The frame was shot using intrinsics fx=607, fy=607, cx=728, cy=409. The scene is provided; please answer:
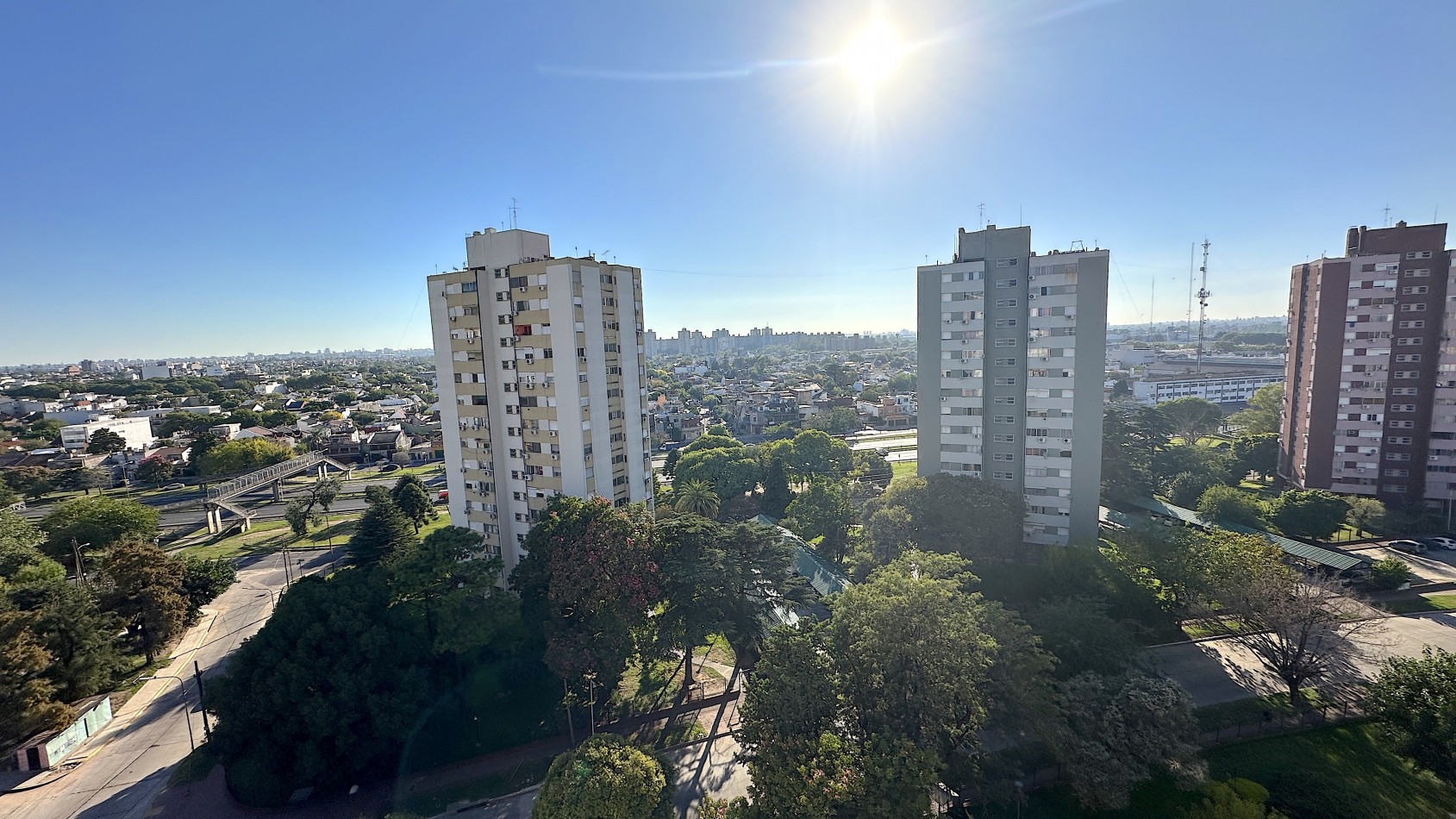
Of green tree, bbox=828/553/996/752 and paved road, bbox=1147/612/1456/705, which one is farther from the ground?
green tree, bbox=828/553/996/752

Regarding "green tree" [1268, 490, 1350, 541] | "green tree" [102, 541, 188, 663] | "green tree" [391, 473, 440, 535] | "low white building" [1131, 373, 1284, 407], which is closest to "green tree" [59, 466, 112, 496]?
"green tree" [391, 473, 440, 535]

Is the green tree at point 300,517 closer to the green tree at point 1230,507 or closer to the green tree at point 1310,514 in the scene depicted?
the green tree at point 1230,507

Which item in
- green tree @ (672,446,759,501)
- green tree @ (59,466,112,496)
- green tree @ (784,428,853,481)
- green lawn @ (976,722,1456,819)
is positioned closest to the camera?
green lawn @ (976,722,1456,819)

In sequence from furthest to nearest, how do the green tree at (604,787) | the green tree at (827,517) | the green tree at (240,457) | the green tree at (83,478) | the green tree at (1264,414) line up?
the green tree at (240,457) → the green tree at (83,478) → the green tree at (1264,414) → the green tree at (827,517) → the green tree at (604,787)

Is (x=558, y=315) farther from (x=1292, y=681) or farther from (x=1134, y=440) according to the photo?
(x=1134, y=440)

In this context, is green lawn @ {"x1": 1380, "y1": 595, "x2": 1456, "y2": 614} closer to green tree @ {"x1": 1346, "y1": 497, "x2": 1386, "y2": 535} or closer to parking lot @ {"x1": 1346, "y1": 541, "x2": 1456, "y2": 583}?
parking lot @ {"x1": 1346, "y1": 541, "x2": 1456, "y2": 583}

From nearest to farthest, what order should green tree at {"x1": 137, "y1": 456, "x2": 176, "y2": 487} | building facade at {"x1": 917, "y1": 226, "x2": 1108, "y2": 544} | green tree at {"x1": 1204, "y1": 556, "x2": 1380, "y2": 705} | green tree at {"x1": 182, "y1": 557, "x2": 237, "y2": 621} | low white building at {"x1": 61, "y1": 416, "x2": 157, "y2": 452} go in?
green tree at {"x1": 1204, "y1": 556, "x2": 1380, "y2": 705} → green tree at {"x1": 182, "y1": 557, "x2": 237, "y2": 621} → building facade at {"x1": 917, "y1": 226, "x2": 1108, "y2": 544} → green tree at {"x1": 137, "y1": 456, "x2": 176, "y2": 487} → low white building at {"x1": 61, "y1": 416, "x2": 157, "y2": 452}

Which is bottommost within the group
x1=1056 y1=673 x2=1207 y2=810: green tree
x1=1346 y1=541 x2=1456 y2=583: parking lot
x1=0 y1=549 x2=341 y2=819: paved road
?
x1=0 y1=549 x2=341 y2=819: paved road

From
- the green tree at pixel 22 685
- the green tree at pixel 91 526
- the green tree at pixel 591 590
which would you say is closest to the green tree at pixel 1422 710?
the green tree at pixel 591 590
